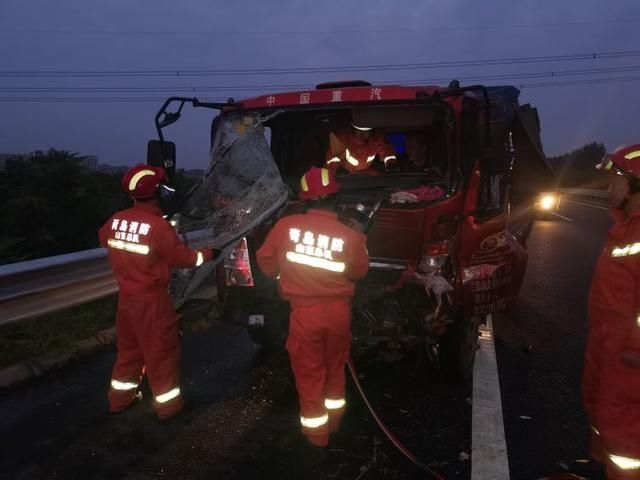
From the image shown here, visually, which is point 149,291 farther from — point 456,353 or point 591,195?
point 591,195

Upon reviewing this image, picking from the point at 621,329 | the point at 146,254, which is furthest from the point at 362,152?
the point at 621,329

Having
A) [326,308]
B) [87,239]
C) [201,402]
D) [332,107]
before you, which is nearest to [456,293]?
[326,308]

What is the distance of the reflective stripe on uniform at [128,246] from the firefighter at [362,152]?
2164 millimetres

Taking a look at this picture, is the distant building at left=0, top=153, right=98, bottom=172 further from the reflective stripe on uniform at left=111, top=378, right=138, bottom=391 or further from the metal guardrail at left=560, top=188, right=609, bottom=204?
the metal guardrail at left=560, top=188, right=609, bottom=204

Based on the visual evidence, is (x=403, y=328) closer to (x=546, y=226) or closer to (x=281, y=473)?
(x=281, y=473)

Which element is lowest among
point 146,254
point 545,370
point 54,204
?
point 545,370

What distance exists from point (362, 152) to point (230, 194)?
139 cm

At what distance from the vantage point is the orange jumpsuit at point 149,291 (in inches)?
135

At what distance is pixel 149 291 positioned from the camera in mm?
3467

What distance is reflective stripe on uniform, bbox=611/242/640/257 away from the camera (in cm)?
239

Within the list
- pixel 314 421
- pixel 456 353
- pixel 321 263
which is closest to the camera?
pixel 321 263

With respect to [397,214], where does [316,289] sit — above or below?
below

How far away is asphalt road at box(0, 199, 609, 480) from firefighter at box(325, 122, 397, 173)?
1.70 metres

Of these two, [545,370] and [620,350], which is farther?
[545,370]
